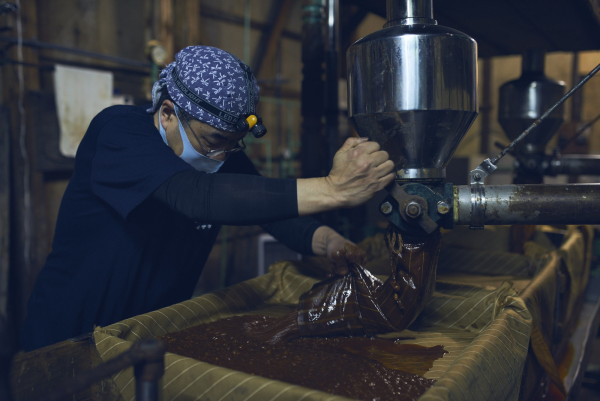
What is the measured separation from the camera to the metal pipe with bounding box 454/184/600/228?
1.37 meters

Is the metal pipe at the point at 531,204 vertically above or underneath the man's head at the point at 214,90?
underneath

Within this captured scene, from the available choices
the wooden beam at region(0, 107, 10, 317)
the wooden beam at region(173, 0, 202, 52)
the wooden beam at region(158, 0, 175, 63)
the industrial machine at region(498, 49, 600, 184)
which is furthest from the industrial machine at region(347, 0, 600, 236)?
the wooden beam at region(173, 0, 202, 52)

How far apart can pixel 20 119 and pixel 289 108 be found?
145 inches

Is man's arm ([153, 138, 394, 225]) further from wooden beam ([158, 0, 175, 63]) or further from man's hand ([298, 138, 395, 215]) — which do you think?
wooden beam ([158, 0, 175, 63])

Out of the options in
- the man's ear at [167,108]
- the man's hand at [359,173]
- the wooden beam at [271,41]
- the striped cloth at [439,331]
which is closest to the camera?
the striped cloth at [439,331]

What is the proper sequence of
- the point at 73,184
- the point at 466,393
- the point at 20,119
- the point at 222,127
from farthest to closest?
the point at 20,119 → the point at 73,184 → the point at 222,127 → the point at 466,393

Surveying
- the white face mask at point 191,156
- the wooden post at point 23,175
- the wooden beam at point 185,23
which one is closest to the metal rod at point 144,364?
the white face mask at point 191,156

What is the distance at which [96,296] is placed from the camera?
1.68m

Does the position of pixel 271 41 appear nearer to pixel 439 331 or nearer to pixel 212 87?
pixel 212 87

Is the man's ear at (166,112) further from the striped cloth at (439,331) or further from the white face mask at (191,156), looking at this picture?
the striped cloth at (439,331)

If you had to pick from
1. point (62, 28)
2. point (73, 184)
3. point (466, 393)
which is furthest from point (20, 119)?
point (466, 393)

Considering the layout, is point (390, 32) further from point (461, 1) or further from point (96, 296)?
point (96, 296)

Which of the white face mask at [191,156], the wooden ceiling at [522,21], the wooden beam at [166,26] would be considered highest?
the wooden beam at [166,26]

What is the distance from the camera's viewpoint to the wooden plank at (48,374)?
3.72 feet
